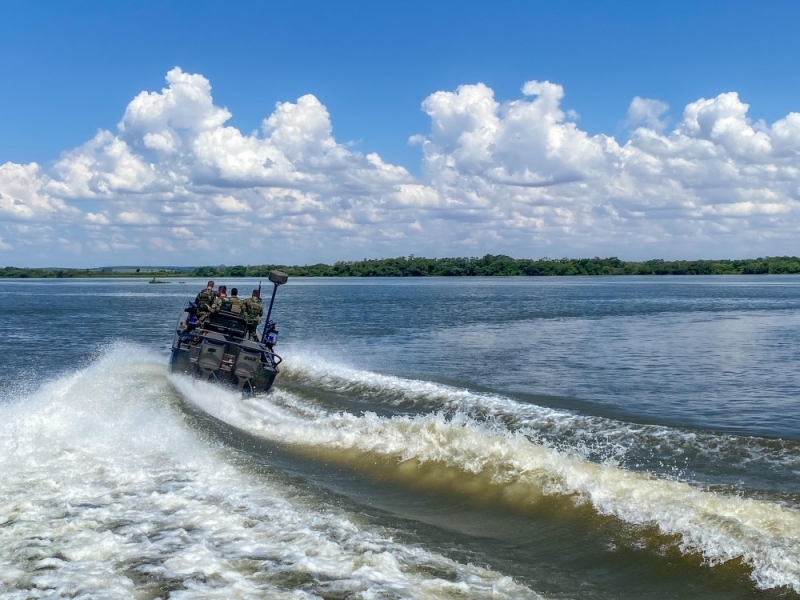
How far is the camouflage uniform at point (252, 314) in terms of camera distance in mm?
20269

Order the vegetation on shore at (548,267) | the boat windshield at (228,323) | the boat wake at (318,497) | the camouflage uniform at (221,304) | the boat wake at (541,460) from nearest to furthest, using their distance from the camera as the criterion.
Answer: the boat wake at (318,497) < the boat wake at (541,460) < the boat windshield at (228,323) < the camouflage uniform at (221,304) < the vegetation on shore at (548,267)

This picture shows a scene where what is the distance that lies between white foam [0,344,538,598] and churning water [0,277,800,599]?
3 cm

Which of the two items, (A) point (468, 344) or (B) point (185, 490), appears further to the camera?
(A) point (468, 344)

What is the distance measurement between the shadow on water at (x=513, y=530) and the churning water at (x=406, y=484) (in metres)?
0.03

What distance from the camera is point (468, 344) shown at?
30328 mm

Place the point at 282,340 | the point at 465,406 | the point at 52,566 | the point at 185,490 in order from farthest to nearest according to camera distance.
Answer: the point at 282,340, the point at 465,406, the point at 185,490, the point at 52,566

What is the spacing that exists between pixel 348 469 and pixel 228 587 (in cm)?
495

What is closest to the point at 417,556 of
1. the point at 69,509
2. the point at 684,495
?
the point at 684,495

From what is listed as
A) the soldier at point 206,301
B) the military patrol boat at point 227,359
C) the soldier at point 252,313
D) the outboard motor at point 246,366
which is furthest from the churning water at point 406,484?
the soldier at point 206,301

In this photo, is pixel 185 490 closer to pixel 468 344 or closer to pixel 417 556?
pixel 417 556

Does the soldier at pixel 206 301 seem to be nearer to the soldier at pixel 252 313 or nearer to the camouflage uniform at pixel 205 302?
the camouflage uniform at pixel 205 302

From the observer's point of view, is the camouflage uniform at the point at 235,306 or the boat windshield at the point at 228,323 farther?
the camouflage uniform at the point at 235,306

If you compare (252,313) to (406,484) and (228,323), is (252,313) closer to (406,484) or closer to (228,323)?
(228,323)

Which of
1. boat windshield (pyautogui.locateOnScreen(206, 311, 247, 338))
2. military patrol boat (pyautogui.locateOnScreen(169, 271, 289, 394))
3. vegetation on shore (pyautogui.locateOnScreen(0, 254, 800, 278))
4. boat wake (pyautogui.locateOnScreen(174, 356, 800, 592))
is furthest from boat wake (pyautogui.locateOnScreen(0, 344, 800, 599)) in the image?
vegetation on shore (pyautogui.locateOnScreen(0, 254, 800, 278))
